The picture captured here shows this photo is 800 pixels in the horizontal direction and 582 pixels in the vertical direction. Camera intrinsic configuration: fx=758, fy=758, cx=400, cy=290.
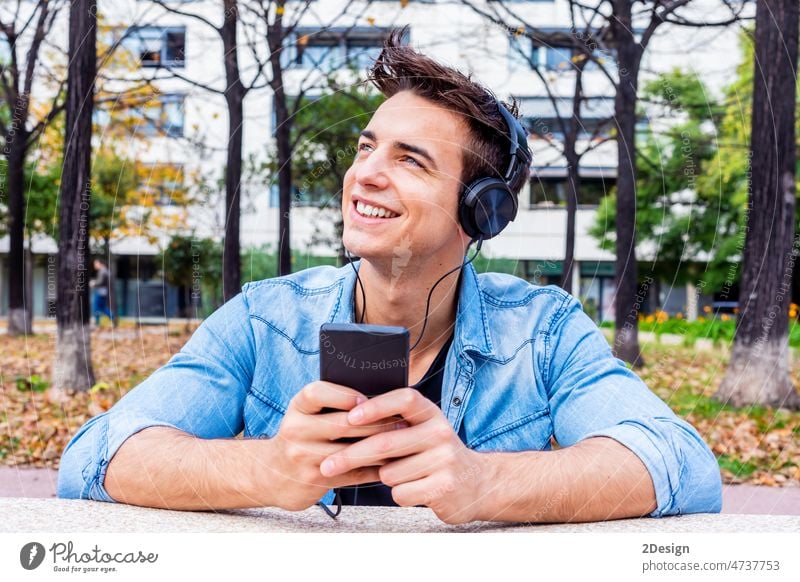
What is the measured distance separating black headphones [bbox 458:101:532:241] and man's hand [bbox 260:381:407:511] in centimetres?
37

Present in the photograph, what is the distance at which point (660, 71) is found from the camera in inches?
54.6

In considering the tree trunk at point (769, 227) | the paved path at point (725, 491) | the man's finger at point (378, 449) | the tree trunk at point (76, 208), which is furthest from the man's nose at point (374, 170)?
the paved path at point (725, 491)

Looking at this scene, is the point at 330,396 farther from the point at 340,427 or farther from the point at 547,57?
the point at 547,57

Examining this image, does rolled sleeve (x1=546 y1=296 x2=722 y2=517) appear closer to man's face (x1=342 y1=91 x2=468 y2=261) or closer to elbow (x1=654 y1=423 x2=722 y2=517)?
elbow (x1=654 y1=423 x2=722 y2=517)

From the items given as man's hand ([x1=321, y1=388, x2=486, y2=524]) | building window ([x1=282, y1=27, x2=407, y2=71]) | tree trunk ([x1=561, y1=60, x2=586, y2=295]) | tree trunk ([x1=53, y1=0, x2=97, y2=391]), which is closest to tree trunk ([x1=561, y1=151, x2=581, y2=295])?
tree trunk ([x1=561, y1=60, x2=586, y2=295])

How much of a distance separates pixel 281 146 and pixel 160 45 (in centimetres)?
26

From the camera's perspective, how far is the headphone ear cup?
964 mm

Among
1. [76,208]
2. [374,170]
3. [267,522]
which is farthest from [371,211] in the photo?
[76,208]

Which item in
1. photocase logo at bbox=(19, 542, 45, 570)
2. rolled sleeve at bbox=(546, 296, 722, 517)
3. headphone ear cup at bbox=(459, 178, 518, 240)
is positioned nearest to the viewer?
photocase logo at bbox=(19, 542, 45, 570)

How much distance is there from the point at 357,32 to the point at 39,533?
3.03 feet

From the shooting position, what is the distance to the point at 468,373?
104 centimetres

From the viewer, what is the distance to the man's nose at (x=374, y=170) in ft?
3.04

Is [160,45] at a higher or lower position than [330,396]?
higher

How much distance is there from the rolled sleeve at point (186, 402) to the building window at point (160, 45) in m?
0.45
